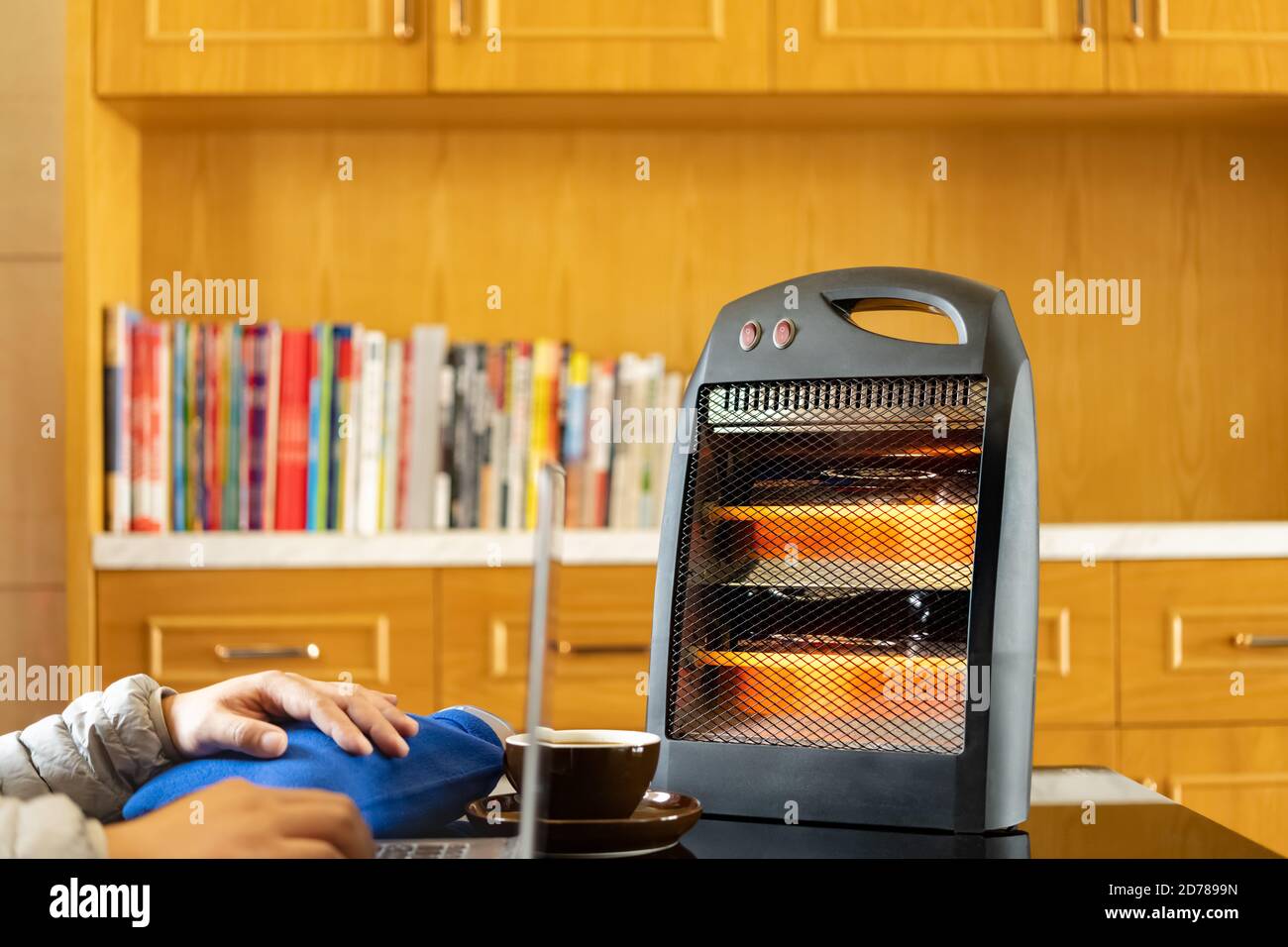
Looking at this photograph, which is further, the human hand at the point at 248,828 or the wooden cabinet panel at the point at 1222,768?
the wooden cabinet panel at the point at 1222,768

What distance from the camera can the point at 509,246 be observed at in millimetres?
2230

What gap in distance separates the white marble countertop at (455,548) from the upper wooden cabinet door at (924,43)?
2.42 feet

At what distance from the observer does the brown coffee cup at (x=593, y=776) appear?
1.67 ft

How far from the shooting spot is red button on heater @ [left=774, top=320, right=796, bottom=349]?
26.1 inches

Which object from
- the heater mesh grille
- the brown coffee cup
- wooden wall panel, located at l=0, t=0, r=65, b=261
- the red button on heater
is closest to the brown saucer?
the brown coffee cup

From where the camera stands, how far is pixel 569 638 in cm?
180

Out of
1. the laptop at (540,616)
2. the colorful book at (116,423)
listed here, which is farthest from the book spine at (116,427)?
the laptop at (540,616)

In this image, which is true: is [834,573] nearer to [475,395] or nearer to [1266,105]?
[475,395]

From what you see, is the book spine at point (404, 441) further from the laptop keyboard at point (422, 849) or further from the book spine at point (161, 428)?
the laptop keyboard at point (422, 849)

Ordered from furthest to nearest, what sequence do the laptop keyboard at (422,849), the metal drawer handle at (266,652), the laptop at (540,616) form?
Result: the metal drawer handle at (266,652), the laptop keyboard at (422,849), the laptop at (540,616)

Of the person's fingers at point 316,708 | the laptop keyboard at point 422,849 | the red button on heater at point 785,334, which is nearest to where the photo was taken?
the laptop keyboard at point 422,849

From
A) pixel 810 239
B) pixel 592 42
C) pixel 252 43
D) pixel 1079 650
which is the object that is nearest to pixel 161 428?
pixel 252 43

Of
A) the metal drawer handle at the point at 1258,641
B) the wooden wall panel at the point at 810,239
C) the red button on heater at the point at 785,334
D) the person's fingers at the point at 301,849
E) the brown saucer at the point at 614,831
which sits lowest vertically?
the metal drawer handle at the point at 1258,641
